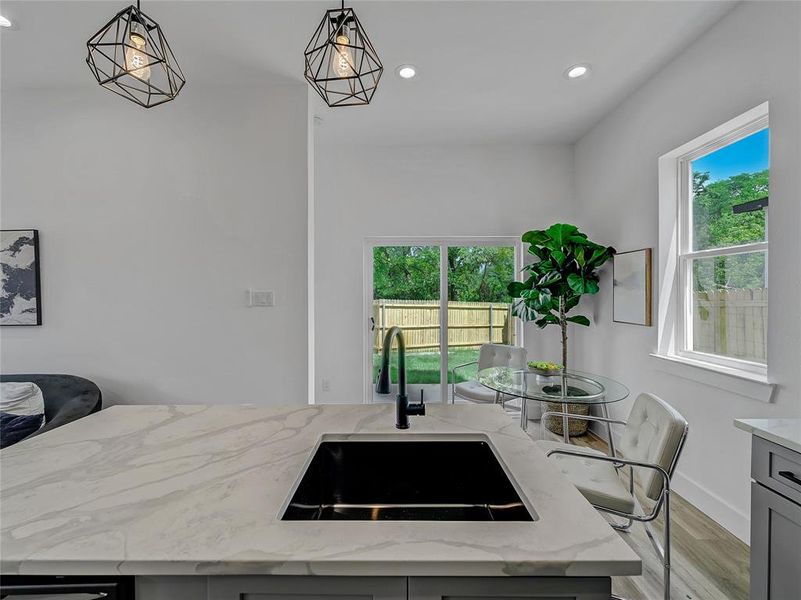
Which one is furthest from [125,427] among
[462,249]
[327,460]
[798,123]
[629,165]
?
[629,165]

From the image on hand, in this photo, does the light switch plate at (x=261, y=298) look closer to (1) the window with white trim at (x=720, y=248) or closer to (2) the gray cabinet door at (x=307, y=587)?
(2) the gray cabinet door at (x=307, y=587)

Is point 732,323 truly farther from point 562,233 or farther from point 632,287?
point 562,233

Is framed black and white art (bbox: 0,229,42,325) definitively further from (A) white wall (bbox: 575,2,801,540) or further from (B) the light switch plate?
(A) white wall (bbox: 575,2,801,540)

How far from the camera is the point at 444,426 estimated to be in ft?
3.81

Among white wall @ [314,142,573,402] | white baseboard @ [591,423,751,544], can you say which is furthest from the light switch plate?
white baseboard @ [591,423,751,544]

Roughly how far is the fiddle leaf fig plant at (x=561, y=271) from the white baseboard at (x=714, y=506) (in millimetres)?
1194

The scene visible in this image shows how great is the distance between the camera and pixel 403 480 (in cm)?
105

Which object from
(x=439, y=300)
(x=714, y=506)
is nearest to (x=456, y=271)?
(x=439, y=300)

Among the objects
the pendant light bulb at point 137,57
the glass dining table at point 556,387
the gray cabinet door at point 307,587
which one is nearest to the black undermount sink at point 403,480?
the gray cabinet door at point 307,587

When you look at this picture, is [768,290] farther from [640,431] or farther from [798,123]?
[640,431]

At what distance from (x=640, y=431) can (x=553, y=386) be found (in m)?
0.65

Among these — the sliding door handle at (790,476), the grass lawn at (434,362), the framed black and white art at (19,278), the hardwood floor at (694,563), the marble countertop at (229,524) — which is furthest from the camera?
the grass lawn at (434,362)

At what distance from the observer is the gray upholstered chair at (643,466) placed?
139 cm

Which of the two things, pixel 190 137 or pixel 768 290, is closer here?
pixel 768 290
